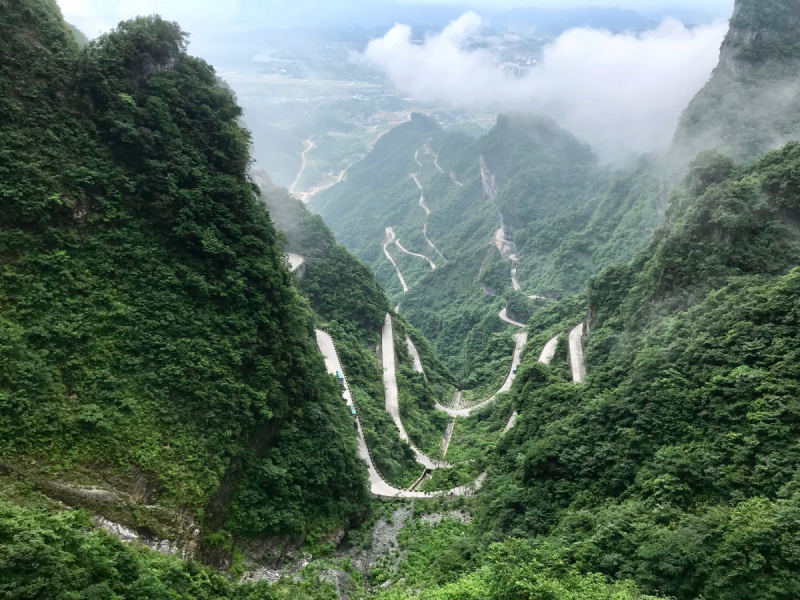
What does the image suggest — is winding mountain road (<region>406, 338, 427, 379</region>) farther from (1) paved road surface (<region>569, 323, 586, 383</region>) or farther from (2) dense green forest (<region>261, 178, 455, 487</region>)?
(1) paved road surface (<region>569, 323, 586, 383</region>)

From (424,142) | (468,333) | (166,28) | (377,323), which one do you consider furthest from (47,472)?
(424,142)

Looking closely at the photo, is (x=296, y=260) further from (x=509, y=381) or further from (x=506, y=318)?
(x=506, y=318)

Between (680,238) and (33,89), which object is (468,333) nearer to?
(680,238)

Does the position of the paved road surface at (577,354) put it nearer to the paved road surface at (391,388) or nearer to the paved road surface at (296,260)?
the paved road surface at (391,388)

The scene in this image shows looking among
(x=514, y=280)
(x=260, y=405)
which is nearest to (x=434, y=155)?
(x=514, y=280)

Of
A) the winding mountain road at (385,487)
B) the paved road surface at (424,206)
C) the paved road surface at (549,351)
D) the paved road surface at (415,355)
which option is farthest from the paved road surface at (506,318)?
the paved road surface at (424,206)

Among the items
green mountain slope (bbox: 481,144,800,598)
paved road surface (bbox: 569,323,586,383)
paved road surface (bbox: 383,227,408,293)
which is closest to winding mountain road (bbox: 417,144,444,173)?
paved road surface (bbox: 383,227,408,293)
